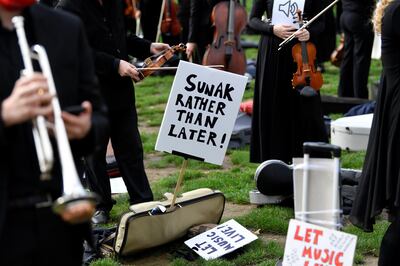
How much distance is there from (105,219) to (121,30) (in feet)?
4.57

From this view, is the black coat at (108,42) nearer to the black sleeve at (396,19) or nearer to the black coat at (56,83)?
the black sleeve at (396,19)

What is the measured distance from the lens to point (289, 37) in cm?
646

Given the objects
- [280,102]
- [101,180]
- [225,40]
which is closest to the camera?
[101,180]

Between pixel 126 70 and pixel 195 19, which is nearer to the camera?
pixel 126 70

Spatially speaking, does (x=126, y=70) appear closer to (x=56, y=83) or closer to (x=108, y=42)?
(x=108, y=42)

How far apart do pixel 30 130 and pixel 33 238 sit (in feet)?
1.20

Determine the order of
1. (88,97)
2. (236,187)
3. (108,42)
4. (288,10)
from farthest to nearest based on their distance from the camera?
(236,187)
(288,10)
(108,42)
(88,97)

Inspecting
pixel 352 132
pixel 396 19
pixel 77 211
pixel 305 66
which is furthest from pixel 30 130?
pixel 352 132

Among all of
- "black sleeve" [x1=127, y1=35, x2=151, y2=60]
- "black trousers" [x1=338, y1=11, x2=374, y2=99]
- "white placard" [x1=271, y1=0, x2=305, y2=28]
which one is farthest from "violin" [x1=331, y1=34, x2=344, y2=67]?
"black sleeve" [x1=127, y1=35, x2=151, y2=60]

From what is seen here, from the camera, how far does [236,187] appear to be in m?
7.20

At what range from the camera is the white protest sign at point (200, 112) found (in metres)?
5.48

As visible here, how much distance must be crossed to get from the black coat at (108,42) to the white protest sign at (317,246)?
2336 millimetres

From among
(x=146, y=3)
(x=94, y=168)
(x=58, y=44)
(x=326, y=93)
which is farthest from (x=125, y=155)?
(x=146, y=3)

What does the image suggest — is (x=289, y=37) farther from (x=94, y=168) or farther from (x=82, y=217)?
(x=82, y=217)
